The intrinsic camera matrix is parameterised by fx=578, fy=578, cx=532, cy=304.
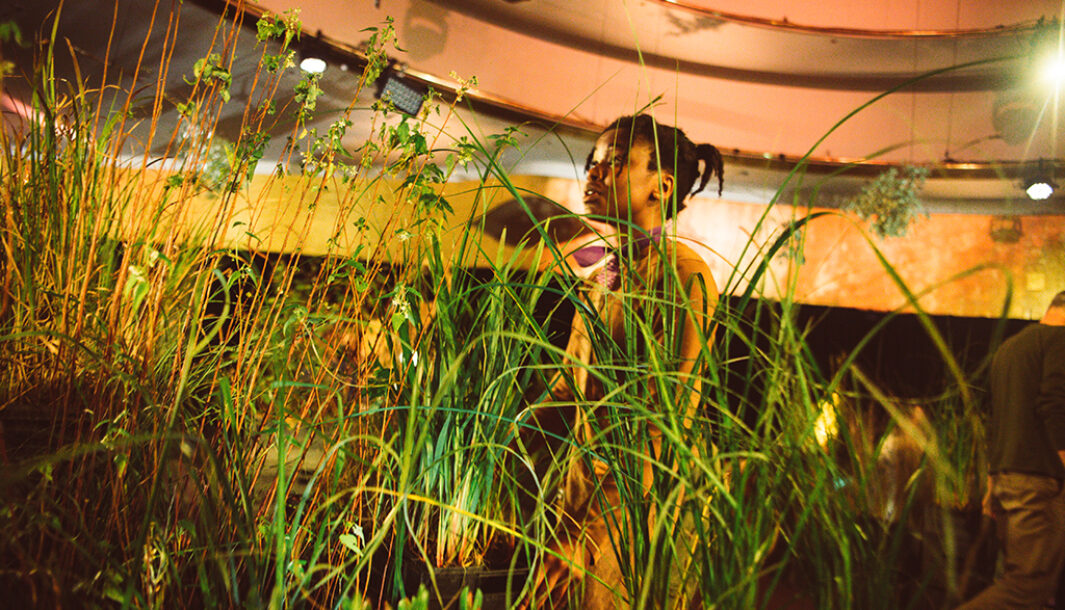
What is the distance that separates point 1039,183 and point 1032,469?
328cm

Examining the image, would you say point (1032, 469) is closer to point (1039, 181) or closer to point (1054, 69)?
point (1039, 181)

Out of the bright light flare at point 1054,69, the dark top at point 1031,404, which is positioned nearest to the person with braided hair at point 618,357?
the dark top at point 1031,404

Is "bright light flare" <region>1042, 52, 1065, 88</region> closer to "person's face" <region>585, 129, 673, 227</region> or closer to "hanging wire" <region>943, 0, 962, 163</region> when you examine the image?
"hanging wire" <region>943, 0, 962, 163</region>

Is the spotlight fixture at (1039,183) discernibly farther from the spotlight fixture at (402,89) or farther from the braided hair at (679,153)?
the spotlight fixture at (402,89)

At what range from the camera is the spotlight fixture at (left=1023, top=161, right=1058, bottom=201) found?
157 inches

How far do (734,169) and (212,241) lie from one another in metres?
4.47

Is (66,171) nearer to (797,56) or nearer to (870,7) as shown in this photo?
(797,56)

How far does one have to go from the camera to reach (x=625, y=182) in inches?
57.5

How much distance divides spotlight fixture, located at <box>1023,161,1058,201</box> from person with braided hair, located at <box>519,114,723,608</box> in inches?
144

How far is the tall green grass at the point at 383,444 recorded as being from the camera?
1.71ft

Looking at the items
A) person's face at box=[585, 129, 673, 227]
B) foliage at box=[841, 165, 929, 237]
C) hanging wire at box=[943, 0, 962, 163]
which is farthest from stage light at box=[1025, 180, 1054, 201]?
person's face at box=[585, 129, 673, 227]

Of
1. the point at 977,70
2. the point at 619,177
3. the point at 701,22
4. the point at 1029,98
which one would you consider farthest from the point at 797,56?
the point at 619,177

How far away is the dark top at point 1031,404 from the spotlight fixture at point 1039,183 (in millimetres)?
2947

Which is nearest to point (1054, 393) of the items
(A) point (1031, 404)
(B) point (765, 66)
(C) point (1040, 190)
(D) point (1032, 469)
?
(A) point (1031, 404)
